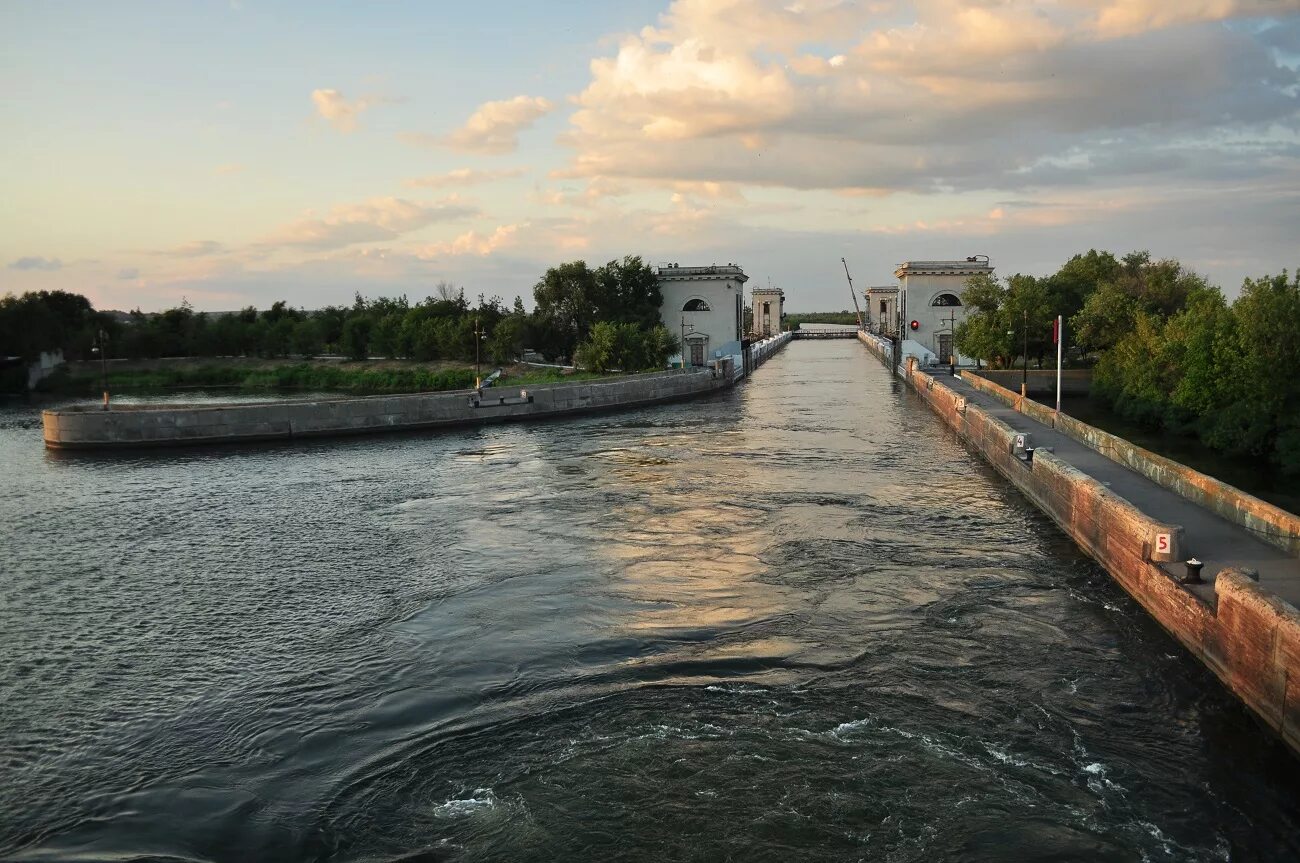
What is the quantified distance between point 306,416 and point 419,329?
4621 centimetres

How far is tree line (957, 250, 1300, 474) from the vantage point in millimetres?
30172

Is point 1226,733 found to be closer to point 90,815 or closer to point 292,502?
point 90,815

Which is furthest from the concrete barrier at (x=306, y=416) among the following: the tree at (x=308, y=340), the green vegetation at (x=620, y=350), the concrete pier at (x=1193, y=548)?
the tree at (x=308, y=340)

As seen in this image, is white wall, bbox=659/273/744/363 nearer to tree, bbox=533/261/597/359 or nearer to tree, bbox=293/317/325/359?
tree, bbox=533/261/597/359

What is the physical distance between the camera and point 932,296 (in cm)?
8069

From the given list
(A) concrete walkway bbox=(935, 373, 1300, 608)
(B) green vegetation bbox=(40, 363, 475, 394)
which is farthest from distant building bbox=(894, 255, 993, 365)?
(A) concrete walkway bbox=(935, 373, 1300, 608)

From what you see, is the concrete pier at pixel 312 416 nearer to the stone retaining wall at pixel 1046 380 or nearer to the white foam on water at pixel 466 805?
the stone retaining wall at pixel 1046 380

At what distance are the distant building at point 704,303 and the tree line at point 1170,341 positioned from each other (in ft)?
68.0

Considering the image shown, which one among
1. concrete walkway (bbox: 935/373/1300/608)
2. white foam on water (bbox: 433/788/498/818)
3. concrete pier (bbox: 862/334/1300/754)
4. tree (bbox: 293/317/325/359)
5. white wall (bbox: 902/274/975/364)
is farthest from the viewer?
tree (bbox: 293/317/325/359)

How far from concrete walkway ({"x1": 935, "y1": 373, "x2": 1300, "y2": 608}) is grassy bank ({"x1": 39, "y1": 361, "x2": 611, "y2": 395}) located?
47.7 meters

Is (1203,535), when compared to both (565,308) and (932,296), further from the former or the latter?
(932,296)

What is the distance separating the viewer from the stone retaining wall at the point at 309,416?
34656mm

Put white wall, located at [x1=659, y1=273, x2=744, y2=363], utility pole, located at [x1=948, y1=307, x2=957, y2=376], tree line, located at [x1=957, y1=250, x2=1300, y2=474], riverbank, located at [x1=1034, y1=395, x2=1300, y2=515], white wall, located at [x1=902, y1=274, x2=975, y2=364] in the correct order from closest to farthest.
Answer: riverbank, located at [x1=1034, y1=395, x2=1300, y2=515] → tree line, located at [x1=957, y1=250, x2=1300, y2=474] → utility pole, located at [x1=948, y1=307, x2=957, y2=376] → white wall, located at [x1=659, y1=273, x2=744, y2=363] → white wall, located at [x1=902, y1=274, x2=975, y2=364]

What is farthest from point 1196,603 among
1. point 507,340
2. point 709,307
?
point 709,307
